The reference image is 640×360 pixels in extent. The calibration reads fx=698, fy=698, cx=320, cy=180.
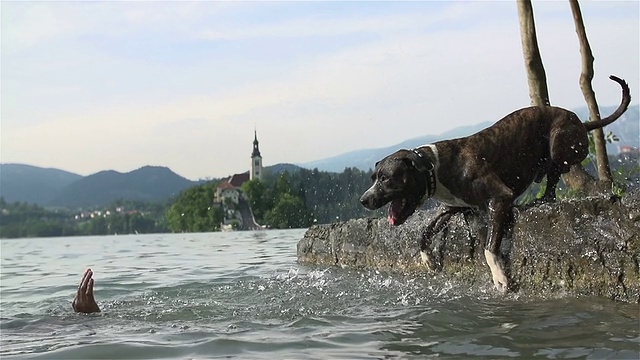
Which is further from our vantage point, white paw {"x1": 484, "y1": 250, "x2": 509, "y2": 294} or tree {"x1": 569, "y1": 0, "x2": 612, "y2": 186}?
tree {"x1": 569, "y1": 0, "x2": 612, "y2": 186}

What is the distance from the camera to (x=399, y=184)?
6637 millimetres

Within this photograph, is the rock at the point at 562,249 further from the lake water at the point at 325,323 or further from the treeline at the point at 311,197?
the treeline at the point at 311,197

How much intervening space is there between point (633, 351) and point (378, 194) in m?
Result: 2.98

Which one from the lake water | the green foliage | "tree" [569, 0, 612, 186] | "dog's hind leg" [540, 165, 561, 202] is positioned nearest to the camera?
the lake water

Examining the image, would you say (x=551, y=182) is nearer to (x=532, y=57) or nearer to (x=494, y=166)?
(x=494, y=166)

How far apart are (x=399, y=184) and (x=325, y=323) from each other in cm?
158

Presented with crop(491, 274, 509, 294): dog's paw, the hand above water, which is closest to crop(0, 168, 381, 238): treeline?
crop(491, 274, 509, 294): dog's paw

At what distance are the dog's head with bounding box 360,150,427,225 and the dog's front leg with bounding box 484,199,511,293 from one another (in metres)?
0.69

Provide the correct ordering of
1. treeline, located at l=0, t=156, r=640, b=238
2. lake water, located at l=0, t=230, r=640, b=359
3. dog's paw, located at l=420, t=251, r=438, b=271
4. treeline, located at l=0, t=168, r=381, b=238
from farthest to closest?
1. treeline, located at l=0, t=168, r=381, b=238
2. treeline, located at l=0, t=156, r=640, b=238
3. dog's paw, located at l=420, t=251, r=438, b=271
4. lake water, located at l=0, t=230, r=640, b=359

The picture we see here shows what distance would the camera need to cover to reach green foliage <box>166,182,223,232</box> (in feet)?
233

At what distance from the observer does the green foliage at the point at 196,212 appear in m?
70.9

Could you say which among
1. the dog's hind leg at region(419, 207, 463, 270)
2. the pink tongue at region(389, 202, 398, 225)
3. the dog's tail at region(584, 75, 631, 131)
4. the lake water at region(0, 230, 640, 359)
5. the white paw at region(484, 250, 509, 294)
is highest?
the dog's tail at region(584, 75, 631, 131)

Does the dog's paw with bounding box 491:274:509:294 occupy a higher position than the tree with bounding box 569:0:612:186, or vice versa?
the tree with bounding box 569:0:612:186

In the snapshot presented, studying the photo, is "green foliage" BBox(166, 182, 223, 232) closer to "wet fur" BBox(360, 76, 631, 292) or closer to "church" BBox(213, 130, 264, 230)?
"church" BBox(213, 130, 264, 230)
